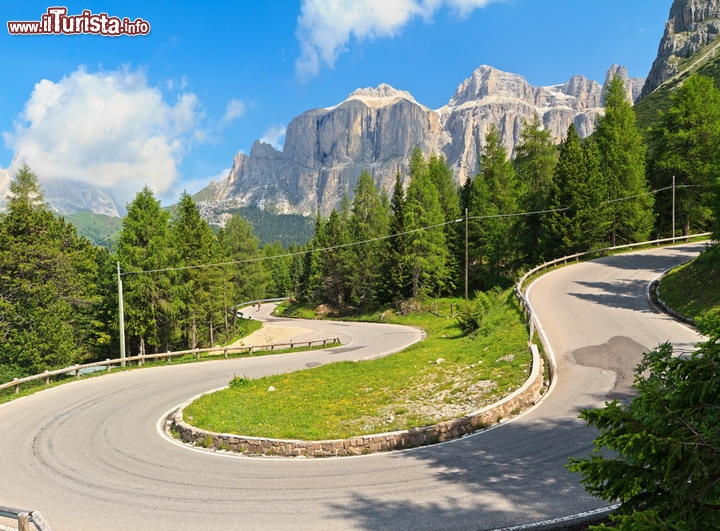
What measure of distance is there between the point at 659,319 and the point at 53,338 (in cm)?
3986

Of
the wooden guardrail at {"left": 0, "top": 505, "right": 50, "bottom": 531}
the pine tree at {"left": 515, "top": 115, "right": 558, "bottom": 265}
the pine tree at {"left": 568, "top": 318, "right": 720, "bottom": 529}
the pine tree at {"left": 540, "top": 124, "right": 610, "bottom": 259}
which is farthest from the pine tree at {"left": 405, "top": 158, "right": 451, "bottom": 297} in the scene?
the pine tree at {"left": 568, "top": 318, "right": 720, "bottom": 529}

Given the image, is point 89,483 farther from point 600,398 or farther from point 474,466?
point 600,398

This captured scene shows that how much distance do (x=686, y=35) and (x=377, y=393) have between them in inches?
10104

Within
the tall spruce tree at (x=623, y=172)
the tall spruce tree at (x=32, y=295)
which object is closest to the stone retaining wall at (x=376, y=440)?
the tall spruce tree at (x=32, y=295)

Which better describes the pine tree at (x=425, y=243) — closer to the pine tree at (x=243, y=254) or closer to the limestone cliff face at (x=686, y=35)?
the pine tree at (x=243, y=254)

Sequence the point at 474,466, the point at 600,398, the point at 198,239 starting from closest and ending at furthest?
the point at 474,466, the point at 600,398, the point at 198,239

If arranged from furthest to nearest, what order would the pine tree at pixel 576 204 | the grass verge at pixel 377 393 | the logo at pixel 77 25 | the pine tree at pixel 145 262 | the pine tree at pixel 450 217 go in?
the pine tree at pixel 450 217, the pine tree at pixel 576 204, the pine tree at pixel 145 262, the logo at pixel 77 25, the grass verge at pixel 377 393

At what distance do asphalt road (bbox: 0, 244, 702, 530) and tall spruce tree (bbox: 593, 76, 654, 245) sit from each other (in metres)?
27.1

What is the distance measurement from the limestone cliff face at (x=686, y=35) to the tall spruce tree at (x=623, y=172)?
7169 inches

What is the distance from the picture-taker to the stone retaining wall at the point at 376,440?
11.5 meters

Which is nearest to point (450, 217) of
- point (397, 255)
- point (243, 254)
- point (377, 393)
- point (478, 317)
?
point (397, 255)

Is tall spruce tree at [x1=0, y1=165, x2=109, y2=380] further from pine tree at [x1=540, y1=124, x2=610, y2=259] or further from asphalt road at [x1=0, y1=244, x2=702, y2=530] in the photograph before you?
pine tree at [x1=540, y1=124, x2=610, y2=259]

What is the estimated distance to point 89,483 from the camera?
1063 centimetres

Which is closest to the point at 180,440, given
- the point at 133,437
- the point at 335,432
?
the point at 133,437
